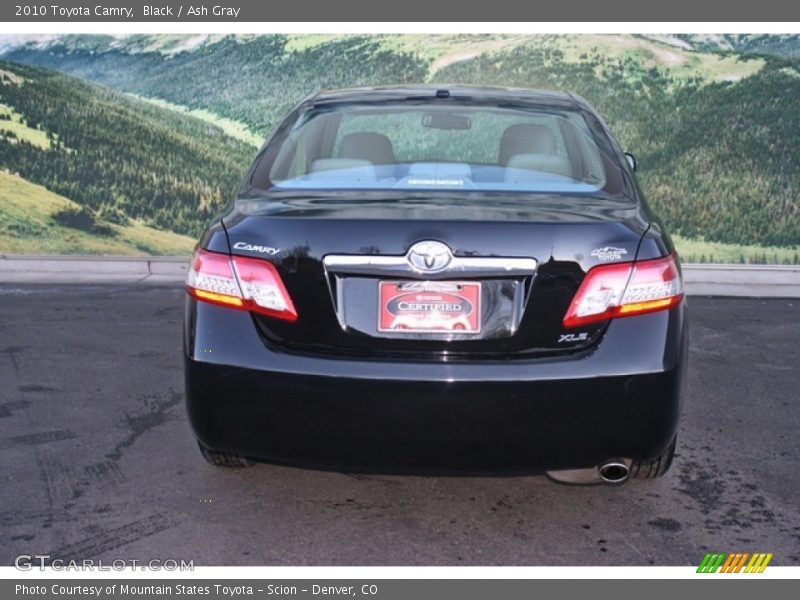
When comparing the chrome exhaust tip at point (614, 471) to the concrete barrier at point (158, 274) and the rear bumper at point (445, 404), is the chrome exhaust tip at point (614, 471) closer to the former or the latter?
the rear bumper at point (445, 404)

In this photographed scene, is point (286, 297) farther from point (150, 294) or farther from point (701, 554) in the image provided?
point (150, 294)

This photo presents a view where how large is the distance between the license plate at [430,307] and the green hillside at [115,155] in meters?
8.90

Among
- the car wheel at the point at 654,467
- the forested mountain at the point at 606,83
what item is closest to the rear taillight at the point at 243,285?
the car wheel at the point at 654,467

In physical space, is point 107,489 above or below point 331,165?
below

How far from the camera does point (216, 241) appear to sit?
390 cm

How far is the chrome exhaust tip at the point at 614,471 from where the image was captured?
12.5 ft

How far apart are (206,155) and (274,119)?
944 millimetres

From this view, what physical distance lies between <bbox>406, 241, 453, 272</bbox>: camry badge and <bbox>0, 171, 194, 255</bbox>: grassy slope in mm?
8892

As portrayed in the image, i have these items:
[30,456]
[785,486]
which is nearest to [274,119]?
[30,456]

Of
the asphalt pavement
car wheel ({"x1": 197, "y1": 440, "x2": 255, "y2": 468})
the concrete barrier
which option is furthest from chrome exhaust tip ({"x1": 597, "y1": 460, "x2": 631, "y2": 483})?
the concrete barrier

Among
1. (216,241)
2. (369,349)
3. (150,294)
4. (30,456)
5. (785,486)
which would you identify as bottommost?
(150,294)

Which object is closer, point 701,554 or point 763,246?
point 701,554

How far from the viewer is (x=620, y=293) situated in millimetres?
3734

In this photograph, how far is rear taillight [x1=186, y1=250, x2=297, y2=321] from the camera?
3.76m
